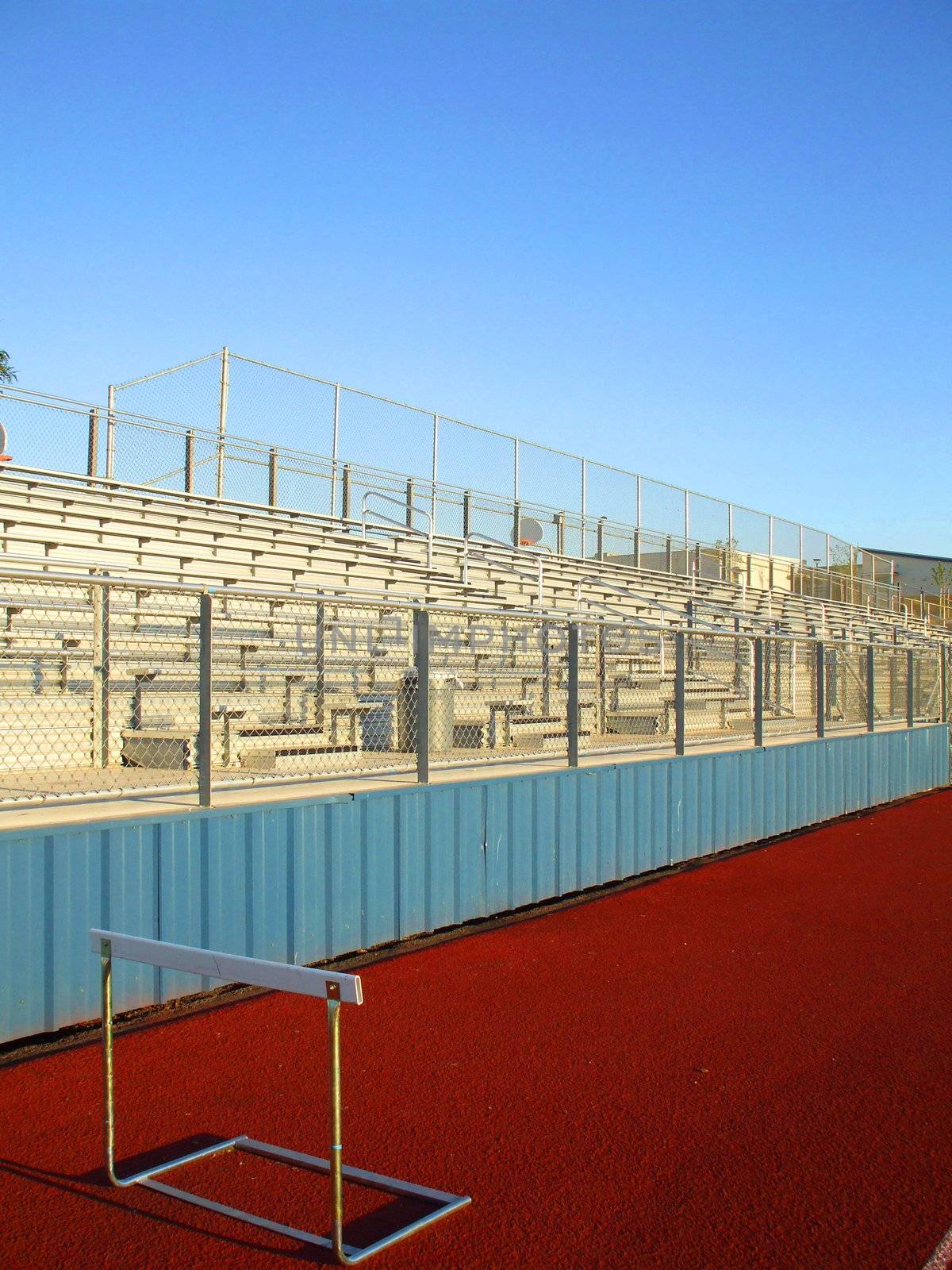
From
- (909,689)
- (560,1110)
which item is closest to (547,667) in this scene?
(560,1110)

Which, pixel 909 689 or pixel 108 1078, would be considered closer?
pixel 108 1078

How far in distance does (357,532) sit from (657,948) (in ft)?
40.2

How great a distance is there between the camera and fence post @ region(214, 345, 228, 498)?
16484mm

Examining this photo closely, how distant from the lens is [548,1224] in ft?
10.7

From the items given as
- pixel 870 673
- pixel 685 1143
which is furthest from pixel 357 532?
pixel 685 1143

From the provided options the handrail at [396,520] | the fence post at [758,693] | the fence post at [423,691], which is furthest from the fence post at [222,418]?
the fence post at [423,691]

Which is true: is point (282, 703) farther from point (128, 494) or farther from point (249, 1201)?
point (128, 494)

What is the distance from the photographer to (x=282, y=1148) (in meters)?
3.76

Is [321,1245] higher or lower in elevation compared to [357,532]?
lower

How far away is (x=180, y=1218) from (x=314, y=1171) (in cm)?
46

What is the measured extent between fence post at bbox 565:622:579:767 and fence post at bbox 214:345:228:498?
31.7 ft

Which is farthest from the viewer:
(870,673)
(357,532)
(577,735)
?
(357,532)

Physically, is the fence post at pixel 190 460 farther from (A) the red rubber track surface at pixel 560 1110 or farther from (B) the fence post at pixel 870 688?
(A) the red rubber track surface at pixel 560 1110

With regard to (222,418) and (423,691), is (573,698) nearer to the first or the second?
(423,691)
